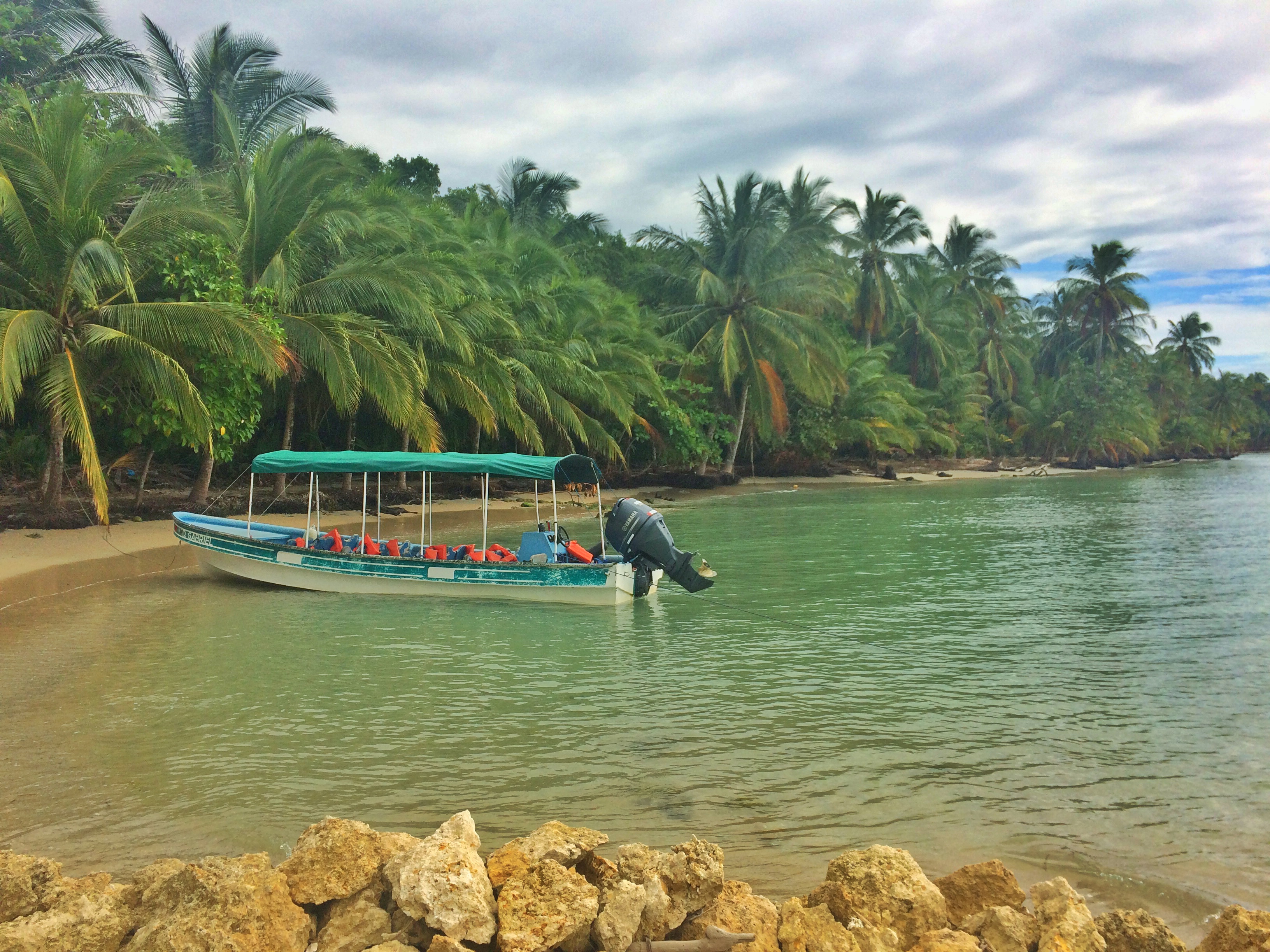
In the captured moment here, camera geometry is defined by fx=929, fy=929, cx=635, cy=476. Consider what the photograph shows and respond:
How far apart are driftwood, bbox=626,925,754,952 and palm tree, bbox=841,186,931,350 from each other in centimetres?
4784

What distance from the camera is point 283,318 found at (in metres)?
19.8

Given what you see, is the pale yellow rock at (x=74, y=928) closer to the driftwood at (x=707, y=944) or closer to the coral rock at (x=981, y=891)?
the driftwood at (x=707, y=944)

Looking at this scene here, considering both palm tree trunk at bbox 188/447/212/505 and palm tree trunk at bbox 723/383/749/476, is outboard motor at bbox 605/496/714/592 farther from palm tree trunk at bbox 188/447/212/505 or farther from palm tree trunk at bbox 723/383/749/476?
palm tree trunk at bbox 723/383/749/476

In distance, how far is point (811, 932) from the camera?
4.11 metres

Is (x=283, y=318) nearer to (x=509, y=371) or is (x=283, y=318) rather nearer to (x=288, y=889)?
(x=509, y=371)

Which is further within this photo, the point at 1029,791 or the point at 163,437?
the point at 163,437

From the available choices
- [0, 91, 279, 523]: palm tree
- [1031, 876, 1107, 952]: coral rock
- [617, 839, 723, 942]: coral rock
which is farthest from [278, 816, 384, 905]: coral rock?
[0, 91, 279, 523]: palm tree

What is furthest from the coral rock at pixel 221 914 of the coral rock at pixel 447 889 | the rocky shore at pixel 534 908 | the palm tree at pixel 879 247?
the palm tree at pixel 879 247

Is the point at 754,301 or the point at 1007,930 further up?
the point at 754,301

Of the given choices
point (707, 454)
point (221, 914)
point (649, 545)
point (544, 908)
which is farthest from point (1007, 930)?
point (707, 454)

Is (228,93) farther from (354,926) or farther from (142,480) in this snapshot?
(354,926)

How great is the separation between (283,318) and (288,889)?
17311 millimetres

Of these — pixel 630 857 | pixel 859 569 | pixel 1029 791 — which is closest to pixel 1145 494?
pixel 859 569

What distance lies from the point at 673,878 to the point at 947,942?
4.19 ft
